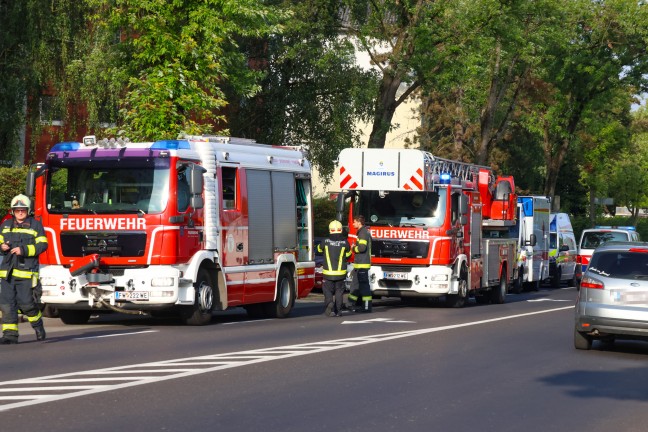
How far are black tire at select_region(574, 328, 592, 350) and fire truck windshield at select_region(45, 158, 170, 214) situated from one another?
6.49 meters

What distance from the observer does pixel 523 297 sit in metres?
36.3

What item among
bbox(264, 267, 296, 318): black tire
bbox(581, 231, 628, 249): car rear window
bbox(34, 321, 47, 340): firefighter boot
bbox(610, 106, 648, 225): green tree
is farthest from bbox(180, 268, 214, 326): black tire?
bbox(610, 106, 648, 225): green tree

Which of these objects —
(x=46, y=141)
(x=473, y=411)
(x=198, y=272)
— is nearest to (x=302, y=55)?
(x=46, y=141)

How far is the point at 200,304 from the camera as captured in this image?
19922 mm

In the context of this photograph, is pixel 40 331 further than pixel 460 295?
No

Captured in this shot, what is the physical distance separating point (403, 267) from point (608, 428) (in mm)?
16284

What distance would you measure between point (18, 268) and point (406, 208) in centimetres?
1214

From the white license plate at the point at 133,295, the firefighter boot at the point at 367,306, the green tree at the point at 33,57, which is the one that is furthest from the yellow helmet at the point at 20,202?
the green tree at the point at 33,57

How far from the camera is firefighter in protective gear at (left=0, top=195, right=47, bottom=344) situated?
16.0m

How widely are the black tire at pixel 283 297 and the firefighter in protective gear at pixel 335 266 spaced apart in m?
0.67

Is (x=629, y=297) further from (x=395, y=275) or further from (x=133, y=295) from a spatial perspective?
(x=395, y=275)

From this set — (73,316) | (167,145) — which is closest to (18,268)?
(167,145)

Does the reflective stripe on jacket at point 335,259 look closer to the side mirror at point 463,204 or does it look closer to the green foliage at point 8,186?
the side mirror at point 463,204

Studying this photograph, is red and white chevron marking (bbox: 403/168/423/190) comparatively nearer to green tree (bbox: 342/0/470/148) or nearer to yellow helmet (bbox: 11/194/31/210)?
green tree (bbox: 342/0/470/148)
